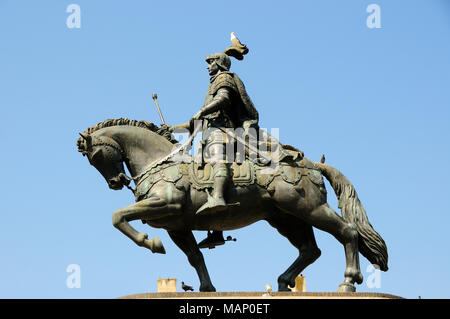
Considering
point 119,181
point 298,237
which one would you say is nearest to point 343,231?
point 298,237

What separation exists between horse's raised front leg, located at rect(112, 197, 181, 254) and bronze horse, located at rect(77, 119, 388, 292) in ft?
0.05

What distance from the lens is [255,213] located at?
18500 mm

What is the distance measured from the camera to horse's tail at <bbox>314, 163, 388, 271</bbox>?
18703mm

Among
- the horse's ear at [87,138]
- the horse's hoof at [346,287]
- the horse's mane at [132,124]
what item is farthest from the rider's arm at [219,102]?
the horse's hoof at [346,287]

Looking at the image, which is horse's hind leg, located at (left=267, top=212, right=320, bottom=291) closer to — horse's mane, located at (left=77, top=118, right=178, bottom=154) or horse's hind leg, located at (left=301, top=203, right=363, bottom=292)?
horse's hind leg, located at (left=301, top=203, right=363, bottom=292)

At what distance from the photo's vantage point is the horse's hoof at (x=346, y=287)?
18125 millimetres

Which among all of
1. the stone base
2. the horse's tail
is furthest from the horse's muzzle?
the horse's tail

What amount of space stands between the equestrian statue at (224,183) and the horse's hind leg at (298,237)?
0.06ft

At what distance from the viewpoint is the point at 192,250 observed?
61.4 ft

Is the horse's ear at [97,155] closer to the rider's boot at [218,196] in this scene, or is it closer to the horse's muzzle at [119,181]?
the horse's muzzle at [119,181]
